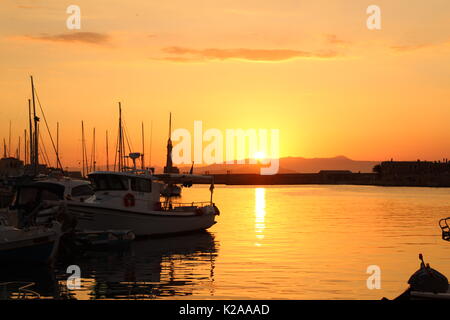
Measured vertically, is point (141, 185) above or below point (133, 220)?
above

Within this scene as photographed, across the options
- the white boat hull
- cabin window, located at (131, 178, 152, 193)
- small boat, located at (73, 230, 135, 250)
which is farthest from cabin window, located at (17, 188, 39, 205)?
small boat, located at (73, 230, 135, 250)

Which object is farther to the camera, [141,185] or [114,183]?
[141,185]

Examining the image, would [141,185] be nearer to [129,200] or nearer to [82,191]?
[129,200]

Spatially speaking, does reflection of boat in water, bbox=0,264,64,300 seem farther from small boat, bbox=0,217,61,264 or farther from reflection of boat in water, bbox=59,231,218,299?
reflection of boat in water, bbox=59,231,218,299

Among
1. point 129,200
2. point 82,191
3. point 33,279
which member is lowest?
point 33,279

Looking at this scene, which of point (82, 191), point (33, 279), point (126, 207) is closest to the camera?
point (33, 279)

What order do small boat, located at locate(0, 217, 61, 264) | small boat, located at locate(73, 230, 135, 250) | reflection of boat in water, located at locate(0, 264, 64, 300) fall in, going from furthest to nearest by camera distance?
small boat, located at locate(73, 230, 135, 250) < small boat, located at locate(0, 217, 61, 264) < reflection of boat in water, located at locate(0, 264, 64, 300)

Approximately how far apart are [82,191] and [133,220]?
517 centimetres

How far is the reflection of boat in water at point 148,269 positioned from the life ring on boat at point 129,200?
250cm

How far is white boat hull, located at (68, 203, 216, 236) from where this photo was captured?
4116 cm

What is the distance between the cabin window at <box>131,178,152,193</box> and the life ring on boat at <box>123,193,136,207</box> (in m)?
0.60

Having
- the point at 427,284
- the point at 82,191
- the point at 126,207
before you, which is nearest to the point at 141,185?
the point at 126,207

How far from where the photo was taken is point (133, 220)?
43000mm
